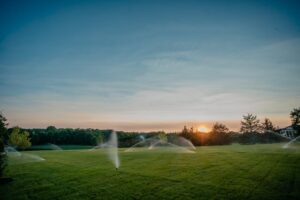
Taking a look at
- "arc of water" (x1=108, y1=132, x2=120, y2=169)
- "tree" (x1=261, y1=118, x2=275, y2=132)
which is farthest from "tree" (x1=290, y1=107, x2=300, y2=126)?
"arc of water" (x1=108, y1=132, x2=120, y2=169)

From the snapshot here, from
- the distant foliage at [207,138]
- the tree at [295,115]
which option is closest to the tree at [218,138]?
the distant foliage at [207,138]

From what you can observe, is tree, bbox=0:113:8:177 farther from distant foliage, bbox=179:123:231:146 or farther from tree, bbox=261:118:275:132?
tree, bbox=261:118:275:132

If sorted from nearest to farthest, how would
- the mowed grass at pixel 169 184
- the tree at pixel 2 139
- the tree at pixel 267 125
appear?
1. the mowed grass at pixel 169 184
2. the tree at pixel 2 139
3. the tree at pixel 267 125

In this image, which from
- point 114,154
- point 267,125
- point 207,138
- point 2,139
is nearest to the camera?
point 2,139

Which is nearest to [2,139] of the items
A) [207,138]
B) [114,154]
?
[114,154]

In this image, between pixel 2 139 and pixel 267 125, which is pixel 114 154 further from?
pixel 267 125

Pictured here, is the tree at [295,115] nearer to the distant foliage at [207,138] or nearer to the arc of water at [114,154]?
the distant foliage at [207,138]

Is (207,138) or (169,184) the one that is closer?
(169,184)

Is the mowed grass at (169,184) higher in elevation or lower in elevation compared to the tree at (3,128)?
lower

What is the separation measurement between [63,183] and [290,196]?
15.1 m

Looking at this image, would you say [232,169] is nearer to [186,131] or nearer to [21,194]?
[21,194]

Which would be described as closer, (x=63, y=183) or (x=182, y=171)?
(x=63, y=183)

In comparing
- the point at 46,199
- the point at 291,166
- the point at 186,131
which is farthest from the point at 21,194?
the point at 186,131

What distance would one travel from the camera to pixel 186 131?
8412 cm
